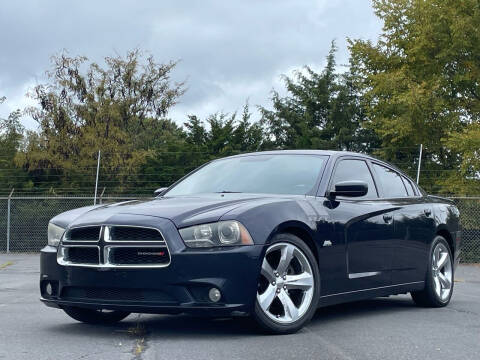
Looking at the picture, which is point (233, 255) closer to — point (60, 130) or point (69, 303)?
point (69, 303)

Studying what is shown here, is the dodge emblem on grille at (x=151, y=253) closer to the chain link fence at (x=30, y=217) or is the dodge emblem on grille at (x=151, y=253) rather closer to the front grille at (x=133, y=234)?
the front grille at (x=133, y=234)

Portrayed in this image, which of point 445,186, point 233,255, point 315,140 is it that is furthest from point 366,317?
point 315,140

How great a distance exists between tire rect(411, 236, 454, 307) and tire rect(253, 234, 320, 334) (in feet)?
7.75

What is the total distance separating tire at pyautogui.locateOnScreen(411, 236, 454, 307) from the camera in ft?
28.3

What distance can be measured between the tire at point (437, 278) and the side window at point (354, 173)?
1.10 m

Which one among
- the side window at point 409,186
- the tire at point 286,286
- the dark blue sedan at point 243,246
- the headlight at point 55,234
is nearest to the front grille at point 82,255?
the dark blue sedan at point 243,246

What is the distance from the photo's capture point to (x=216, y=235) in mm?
6055

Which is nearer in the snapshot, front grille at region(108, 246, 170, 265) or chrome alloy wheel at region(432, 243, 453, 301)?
front grille at region(108, 246, 170, 265)

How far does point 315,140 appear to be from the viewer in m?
41.2

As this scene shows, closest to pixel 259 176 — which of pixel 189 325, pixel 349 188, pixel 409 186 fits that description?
pixel 349 188

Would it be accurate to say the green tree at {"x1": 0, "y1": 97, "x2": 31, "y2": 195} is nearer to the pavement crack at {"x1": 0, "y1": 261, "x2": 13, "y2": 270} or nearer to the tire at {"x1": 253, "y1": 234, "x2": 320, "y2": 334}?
the pavement crack at {"x1": 0, "y1": 261, "x2": 13, "y2": 270}

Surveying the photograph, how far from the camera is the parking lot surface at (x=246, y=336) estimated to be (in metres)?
5.52

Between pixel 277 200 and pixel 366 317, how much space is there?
1721 mm

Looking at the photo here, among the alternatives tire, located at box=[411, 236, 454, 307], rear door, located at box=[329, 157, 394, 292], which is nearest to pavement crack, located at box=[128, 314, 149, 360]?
rear door, located at box=[329, 157, 394, 292]
